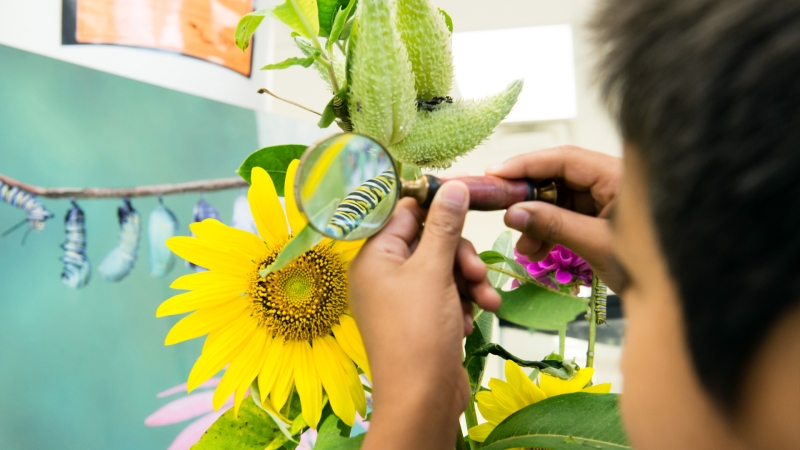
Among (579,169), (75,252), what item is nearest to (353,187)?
(579,169)

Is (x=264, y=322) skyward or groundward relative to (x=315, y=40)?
groundward

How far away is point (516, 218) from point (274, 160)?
0.66 ft

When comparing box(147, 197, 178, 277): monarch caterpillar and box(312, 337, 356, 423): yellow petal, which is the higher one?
box(147, 197, 178, 277): monarch caterpillar

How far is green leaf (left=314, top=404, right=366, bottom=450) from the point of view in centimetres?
41

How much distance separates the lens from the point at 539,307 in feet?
1.64

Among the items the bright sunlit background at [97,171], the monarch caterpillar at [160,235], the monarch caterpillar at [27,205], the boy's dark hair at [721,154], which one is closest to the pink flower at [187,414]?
the bright sunlit background at [97,171]

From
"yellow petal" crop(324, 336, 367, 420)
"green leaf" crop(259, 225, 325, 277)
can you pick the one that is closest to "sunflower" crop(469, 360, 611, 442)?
"yellow petal" crop(324, 336, 367, 420)

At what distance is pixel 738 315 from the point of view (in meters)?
0.23

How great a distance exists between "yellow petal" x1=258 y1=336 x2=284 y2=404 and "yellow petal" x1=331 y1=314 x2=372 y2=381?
0.05 metres

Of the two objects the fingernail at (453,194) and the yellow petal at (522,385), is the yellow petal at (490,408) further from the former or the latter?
the fingernail at (453,194)

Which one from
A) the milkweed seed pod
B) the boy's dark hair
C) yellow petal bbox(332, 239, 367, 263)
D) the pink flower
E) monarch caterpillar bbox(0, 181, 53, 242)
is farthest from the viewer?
the pink flower

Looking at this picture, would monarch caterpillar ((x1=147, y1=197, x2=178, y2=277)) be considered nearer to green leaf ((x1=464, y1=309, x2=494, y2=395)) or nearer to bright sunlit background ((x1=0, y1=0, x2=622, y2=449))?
bright sunlit background ((x1=0, y1=0, x2=622, y2=449))

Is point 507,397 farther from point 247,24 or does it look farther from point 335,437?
point 247,24

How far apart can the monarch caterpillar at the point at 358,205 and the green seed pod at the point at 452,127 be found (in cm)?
4
